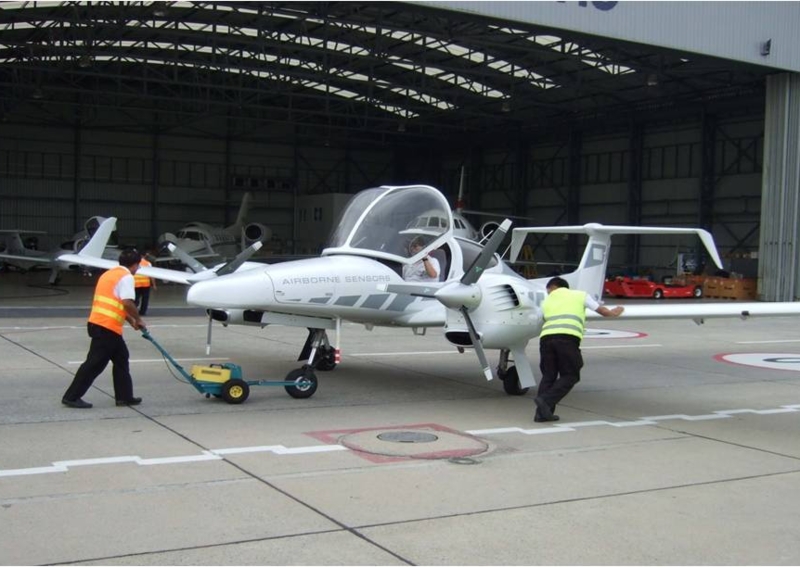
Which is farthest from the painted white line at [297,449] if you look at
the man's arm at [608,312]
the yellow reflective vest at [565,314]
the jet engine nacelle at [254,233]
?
the jet engine nacelle at [254,233]

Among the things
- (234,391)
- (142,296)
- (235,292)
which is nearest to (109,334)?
(235,292)

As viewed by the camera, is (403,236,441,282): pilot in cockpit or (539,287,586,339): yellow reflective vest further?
(403,236,441,282): pilot in cockpit

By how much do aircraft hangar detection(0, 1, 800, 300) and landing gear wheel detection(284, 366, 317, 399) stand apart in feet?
47.4

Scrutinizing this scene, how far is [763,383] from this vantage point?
42.9 ft

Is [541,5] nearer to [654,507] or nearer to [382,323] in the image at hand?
[382,323]

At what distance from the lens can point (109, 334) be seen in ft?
30.7

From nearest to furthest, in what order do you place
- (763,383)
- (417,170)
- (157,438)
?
(157,438)
(763,383)
(417,170)

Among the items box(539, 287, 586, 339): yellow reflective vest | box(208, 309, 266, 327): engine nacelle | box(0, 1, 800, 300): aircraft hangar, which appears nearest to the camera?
box(539, 287, 586, 339): yellow reflective vest

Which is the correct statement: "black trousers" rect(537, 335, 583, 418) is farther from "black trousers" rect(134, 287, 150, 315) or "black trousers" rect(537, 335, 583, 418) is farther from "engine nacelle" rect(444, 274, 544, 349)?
"black trousers" rect(134, 287, 150, 315)

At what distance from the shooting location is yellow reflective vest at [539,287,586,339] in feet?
30.8

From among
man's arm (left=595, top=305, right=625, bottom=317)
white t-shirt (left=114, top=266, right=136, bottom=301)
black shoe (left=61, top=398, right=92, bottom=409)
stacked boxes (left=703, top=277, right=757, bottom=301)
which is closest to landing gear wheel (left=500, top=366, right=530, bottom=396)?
man's arm (left=595, top=305, right=625, bottom=317)

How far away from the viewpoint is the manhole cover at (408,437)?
819 centimetres

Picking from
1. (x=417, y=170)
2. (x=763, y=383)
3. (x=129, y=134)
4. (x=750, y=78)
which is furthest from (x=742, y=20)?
(x=129, y=134)

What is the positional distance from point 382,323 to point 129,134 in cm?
4292
